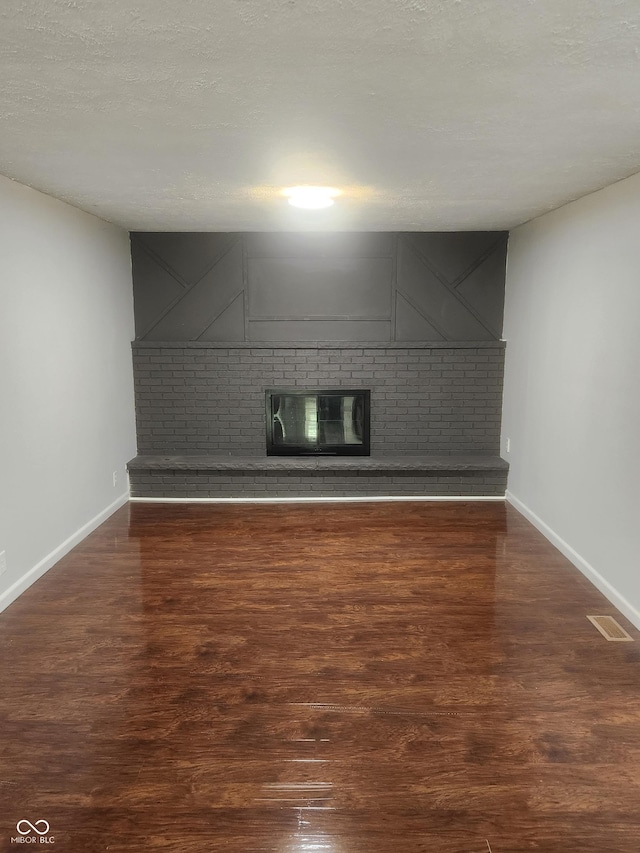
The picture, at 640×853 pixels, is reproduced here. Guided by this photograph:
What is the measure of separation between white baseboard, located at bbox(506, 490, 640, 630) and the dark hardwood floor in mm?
66

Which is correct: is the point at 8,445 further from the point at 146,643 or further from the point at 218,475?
the point at 218,475

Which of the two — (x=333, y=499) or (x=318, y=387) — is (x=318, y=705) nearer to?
(x=333, y=499)

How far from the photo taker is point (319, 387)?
5.36 meters

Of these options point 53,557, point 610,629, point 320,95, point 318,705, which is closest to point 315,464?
point 53,557

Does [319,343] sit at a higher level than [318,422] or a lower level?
higher

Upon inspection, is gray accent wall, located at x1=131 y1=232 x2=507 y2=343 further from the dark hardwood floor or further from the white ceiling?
the dark hardwood floor

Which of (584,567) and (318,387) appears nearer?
(584,567)

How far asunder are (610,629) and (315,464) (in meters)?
2.77

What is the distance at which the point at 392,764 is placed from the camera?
2.09 m

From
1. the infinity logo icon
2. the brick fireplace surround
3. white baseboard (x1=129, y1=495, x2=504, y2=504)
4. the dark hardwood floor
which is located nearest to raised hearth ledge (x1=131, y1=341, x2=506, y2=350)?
the brick fireplace surround

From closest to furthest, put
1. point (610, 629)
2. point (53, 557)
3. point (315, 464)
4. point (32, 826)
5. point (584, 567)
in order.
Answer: point (32, 826) → point (610, 629) → point (584, 567) → point (53, 557) → point (315, 464)

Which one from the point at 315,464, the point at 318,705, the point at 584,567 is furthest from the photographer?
the point at 315,464

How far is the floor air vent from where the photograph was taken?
2.94 meters

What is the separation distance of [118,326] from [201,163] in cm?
253
